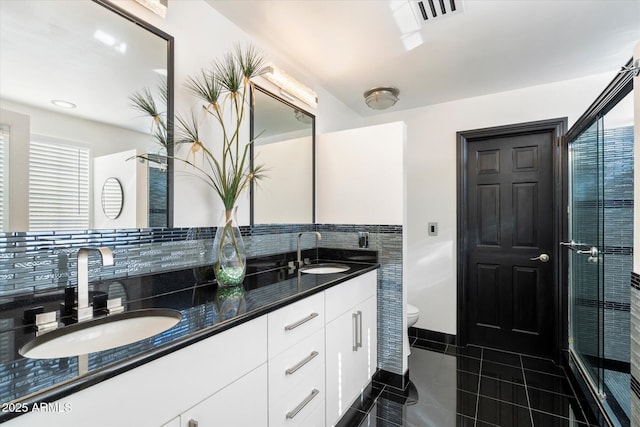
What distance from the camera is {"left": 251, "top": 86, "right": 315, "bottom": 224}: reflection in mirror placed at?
80.7 inches

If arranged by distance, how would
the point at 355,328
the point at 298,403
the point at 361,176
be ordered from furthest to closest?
the point at 361,176 < the point at 355,328 < the point at 298,403

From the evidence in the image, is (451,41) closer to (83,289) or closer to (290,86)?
(290,86)

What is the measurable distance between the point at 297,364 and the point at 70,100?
4.73ft

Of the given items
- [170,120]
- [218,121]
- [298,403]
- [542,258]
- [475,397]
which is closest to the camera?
[298,403]

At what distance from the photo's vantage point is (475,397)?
2.02 m

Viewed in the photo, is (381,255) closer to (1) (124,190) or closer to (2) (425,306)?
(2) (425,306)

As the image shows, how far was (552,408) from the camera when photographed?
6.25 ft

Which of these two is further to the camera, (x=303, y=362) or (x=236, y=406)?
(x=303, y=362)

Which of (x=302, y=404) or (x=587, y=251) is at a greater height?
(x=587, y=251)

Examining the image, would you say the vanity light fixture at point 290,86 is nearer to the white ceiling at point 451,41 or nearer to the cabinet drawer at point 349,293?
the white ceiling at point 451,41

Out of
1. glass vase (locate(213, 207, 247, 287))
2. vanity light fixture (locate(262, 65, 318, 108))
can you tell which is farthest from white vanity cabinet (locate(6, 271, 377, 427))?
vanity light fixture (locate(262, 65, 318, 108))

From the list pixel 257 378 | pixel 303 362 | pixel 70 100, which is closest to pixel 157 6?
pixel 70 100

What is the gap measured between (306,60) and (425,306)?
8.17 ft

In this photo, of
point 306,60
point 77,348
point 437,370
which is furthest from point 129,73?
point 437,370
